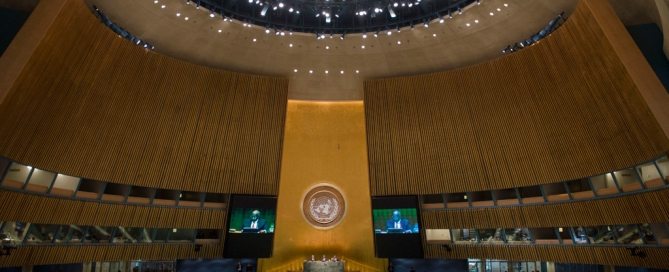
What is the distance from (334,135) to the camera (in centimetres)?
2003

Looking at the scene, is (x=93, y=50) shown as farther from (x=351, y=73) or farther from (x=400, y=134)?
(x=400, y=134)

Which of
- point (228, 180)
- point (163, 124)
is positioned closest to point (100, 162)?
point (163, 124)

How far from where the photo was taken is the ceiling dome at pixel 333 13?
50.8 feet

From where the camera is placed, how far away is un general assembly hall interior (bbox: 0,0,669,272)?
11.4 meters

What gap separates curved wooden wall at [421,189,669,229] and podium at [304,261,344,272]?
395cm

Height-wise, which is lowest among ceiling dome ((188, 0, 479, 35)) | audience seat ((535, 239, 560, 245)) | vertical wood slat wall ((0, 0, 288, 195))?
audience seat ((535, 239, 560, 245))

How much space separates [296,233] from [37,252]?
969 cm

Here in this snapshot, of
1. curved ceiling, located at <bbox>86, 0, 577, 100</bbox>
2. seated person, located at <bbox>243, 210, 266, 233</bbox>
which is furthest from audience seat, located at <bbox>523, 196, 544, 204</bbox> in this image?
seated person, located at <bbox>243, 210, 266, 233</bbox>

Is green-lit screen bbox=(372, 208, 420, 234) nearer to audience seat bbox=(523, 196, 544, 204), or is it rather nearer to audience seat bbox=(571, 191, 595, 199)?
audience seat bbox=(523, 196, 544, 204)

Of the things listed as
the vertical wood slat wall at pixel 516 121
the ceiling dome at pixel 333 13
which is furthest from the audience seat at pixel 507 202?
the ceiling dome at pixel 333 13

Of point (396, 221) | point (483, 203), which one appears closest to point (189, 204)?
point (396, 221)

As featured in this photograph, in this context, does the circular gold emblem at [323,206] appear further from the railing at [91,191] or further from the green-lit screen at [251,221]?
the railing at [91,191]

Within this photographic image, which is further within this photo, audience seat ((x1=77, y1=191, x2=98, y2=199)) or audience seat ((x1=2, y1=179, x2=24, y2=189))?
audience seat ((x1=77, y1=191, x2=98, y2=199))

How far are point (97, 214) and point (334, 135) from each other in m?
10.4
